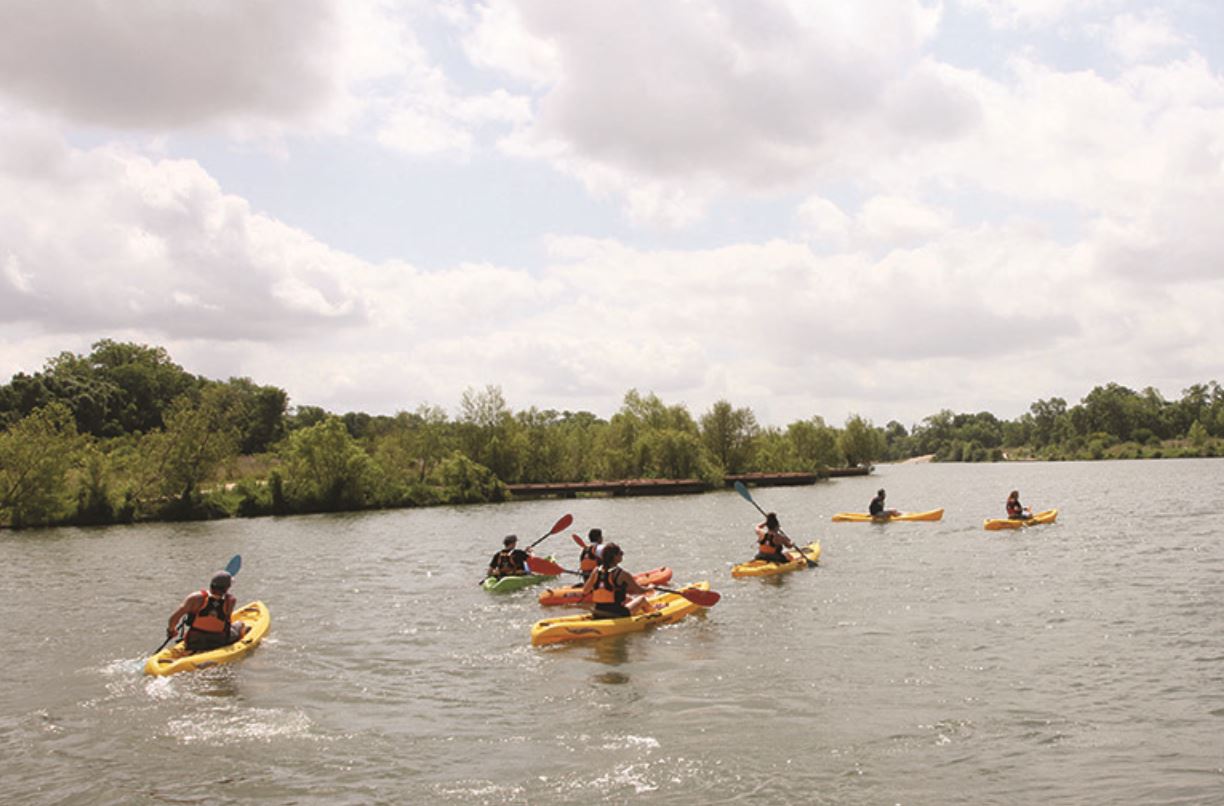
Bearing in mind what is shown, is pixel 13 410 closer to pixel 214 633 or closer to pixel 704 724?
pixel 214 633

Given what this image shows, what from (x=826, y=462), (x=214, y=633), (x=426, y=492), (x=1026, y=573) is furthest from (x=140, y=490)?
(x=826, y=462)

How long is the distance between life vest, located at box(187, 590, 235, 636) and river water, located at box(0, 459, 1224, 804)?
0.85 m

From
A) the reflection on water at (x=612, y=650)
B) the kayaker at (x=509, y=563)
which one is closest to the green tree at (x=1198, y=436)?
the kayaker at (x=509, y=563)

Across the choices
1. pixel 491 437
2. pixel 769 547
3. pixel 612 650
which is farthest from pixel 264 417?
pixel 612 650

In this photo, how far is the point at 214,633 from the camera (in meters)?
14.6

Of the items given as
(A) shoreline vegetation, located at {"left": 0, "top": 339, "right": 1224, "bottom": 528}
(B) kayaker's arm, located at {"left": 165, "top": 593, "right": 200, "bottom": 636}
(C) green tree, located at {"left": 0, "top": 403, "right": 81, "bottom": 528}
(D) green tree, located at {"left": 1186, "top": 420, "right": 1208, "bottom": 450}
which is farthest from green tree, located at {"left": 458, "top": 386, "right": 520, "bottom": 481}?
(D) green tree, located at {"left": 1186, "top": 420, "right": 1208, "bottom": 450}

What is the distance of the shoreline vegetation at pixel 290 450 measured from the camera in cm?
4759

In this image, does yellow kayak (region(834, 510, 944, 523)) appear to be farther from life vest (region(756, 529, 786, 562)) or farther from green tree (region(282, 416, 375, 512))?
green tree (region(282, 416, 375, 512))

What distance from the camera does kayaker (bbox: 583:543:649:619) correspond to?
54.5 feet

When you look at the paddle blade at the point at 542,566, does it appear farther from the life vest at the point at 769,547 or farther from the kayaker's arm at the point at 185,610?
the kayaker's arm at the point at 185,610

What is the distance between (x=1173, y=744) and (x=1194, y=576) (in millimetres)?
14443

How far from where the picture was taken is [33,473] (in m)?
45.3

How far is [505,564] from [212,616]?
9274 mm

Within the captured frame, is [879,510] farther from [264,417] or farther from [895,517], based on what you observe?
[264,417]
